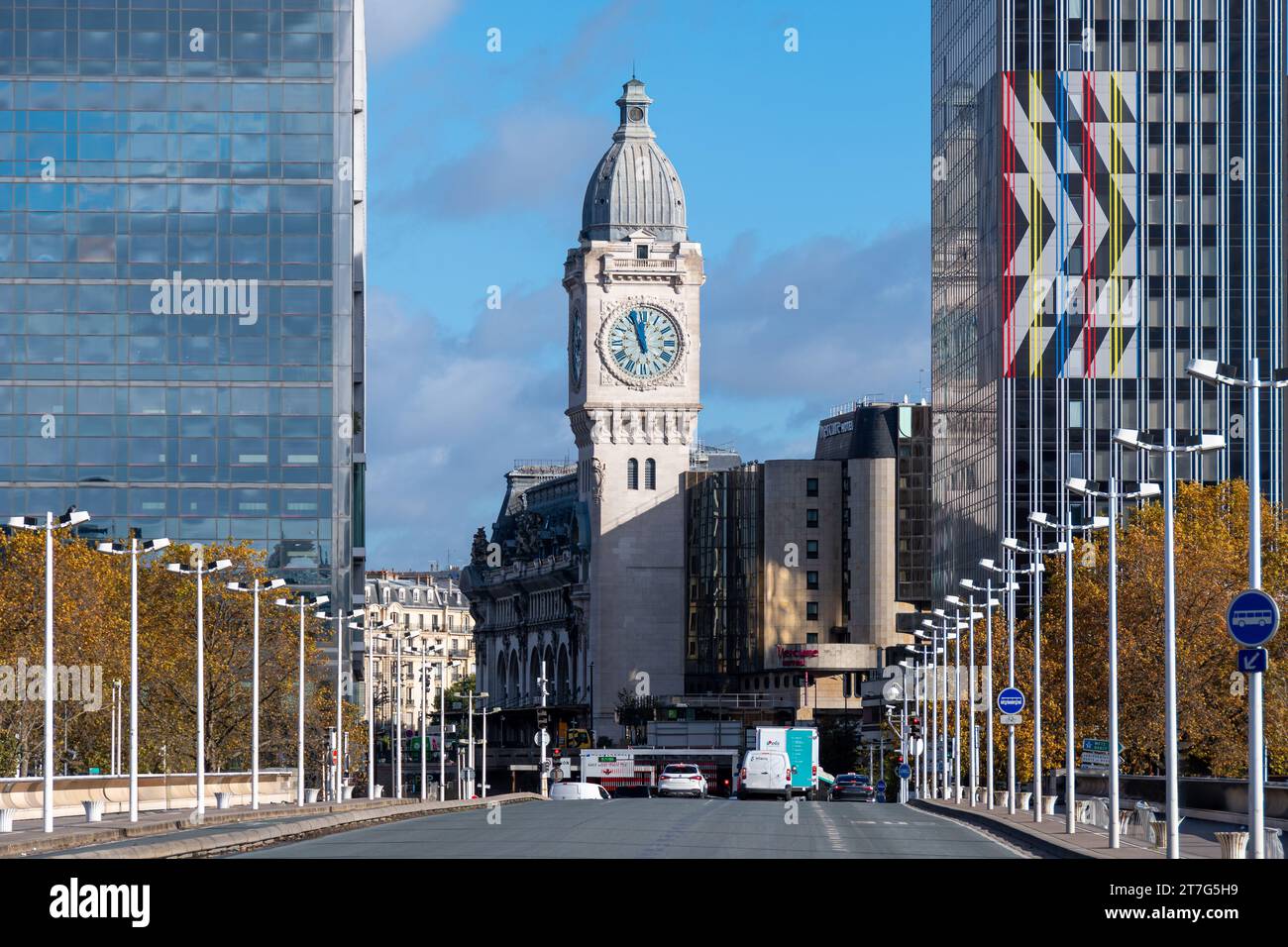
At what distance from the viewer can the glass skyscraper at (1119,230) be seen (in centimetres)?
14912

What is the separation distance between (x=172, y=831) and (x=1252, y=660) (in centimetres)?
2824

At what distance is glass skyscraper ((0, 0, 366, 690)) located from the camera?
14388 centimetres

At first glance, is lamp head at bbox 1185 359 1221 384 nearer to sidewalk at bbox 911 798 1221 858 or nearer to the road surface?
sidewalk at bbox 911 798 1221 858

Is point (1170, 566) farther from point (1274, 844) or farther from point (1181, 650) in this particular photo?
point (1181, 650)

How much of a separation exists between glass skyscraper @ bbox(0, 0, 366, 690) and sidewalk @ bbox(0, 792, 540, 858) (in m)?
70.0

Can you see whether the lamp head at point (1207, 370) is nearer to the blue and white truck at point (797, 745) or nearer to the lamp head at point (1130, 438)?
the lamp head at point (1130, 438)

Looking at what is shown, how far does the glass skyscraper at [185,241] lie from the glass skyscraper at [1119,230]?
1578 inches

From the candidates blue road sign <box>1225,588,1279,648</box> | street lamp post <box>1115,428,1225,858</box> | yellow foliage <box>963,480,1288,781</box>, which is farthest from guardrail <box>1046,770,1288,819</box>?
blue road sign <box>1225,588,1279,648</box>

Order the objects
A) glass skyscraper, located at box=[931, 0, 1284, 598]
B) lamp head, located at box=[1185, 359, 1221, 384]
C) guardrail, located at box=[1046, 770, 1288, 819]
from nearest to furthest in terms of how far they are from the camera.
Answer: lamp head, located at box=[1185, 359, 1221, 384] < guardrail, located at box=[1046, 770, 1288, 819] < glass skyscraper, located at box=[931, 0, 1284, 598]

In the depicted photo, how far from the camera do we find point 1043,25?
15062cm

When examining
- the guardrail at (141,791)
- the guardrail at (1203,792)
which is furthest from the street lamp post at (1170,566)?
the guardrail at (141,791)

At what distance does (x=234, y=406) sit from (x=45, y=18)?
1005 inches

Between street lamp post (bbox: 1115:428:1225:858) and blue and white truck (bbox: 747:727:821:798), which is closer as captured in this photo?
street lamp post (bbox: 1115:428:1225:858)
